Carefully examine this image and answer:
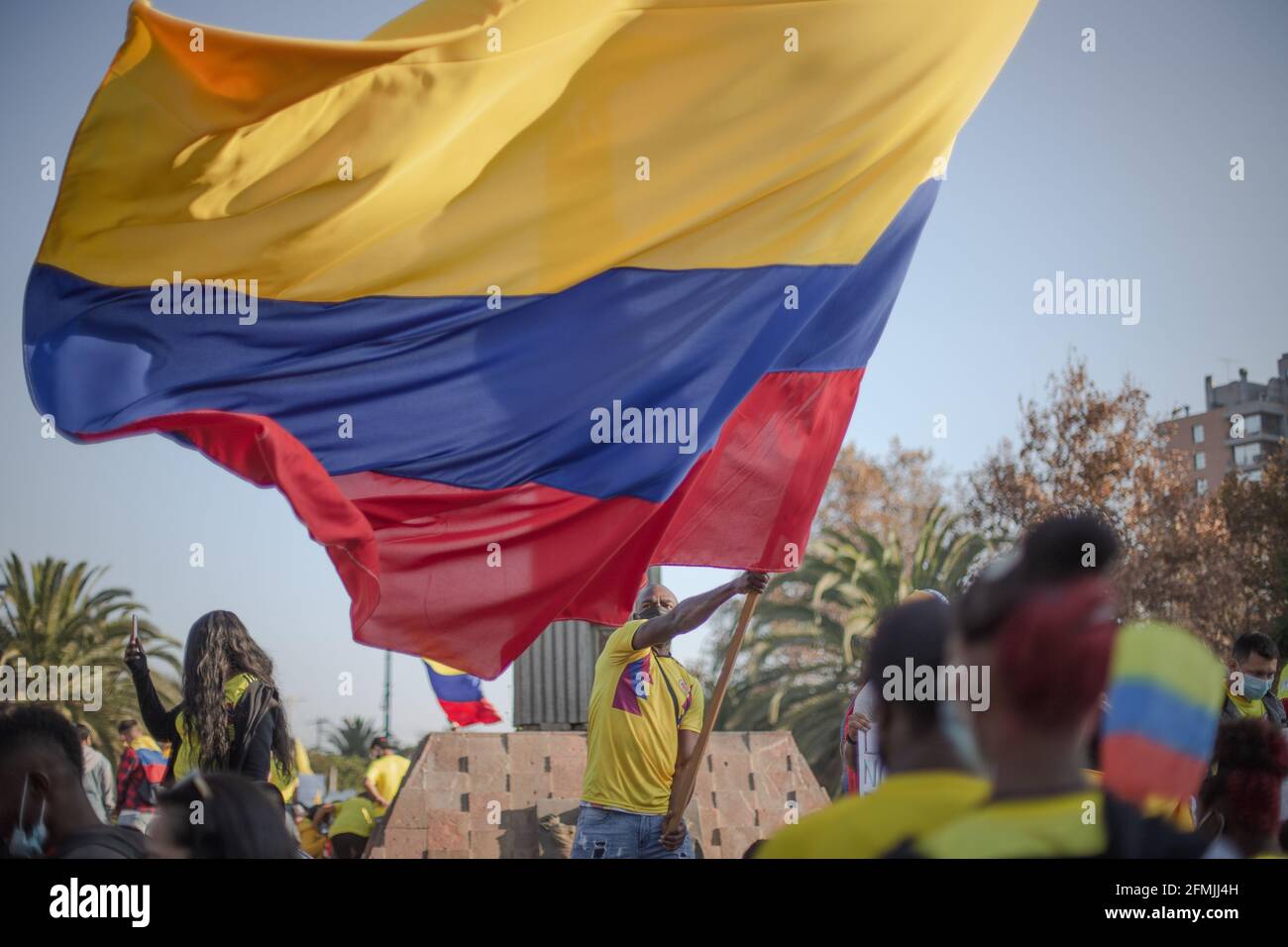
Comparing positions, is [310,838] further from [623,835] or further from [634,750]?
[634,750]

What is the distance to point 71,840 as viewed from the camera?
3.74 m

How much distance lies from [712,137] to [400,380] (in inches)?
81.8

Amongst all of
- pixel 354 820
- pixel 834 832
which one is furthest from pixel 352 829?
pixel 834 832

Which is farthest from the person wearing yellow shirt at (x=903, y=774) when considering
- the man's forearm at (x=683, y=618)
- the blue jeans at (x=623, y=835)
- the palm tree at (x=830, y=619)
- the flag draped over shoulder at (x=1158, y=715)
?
the palm tree at (x=830, y=619)

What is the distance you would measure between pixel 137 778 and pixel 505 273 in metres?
7.32

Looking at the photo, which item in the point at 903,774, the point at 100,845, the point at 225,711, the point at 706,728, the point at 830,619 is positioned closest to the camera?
the point at 903,774

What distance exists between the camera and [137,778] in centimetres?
1175

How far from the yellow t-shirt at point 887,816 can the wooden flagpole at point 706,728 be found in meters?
2.83

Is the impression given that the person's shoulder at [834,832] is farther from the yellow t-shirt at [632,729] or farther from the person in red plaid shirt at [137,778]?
the person in red plaid shirt at [137,778]

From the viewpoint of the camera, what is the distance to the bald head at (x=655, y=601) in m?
7.33
